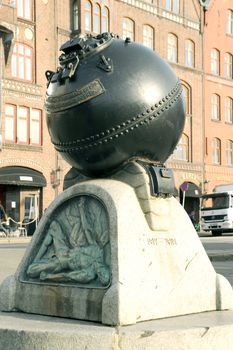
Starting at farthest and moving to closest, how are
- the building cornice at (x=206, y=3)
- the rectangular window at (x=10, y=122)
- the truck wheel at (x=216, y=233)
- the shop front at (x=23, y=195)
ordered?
the building cornice at (x=206, y=3) < the truck wheel at (x=216, y=233) < the rectangular window at (x=10, y=122) < the shop front at (x=23, y=195)

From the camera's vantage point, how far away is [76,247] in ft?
16.4

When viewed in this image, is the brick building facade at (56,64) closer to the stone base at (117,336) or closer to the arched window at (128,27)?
the arched window at (128,27)

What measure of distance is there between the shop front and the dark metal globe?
26.1 m

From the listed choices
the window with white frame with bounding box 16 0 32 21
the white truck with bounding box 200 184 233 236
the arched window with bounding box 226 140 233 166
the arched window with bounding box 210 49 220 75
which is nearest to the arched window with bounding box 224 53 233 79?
the arched window with bounding box 210 49 220 75

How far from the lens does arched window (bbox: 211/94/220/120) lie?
44.7 m

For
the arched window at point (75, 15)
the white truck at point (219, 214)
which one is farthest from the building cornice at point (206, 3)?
the white truck at point (219, 214)

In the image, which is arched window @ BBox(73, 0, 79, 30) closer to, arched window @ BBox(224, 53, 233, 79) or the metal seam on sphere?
arched window @ BBox(224, 53, 233, 79)

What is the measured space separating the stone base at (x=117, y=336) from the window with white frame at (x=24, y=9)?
3004 cm

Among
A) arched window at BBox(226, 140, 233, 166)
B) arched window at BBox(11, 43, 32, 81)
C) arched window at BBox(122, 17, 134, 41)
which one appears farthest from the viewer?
arched window at BBox(226, 140, 233, 166)

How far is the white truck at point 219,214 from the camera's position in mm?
32125

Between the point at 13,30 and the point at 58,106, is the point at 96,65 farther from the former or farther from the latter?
the point at 13,30

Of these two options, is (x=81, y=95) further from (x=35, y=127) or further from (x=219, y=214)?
(x=35, y=127)

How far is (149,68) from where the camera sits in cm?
506

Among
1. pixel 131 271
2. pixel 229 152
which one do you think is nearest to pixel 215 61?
pixel 229 152
